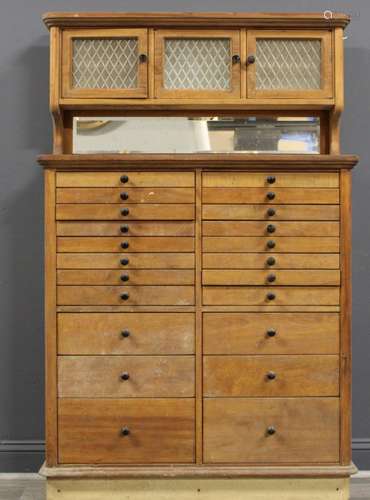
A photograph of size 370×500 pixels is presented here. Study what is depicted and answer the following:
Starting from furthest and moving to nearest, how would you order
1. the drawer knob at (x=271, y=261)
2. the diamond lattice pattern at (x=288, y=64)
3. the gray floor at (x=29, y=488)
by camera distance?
the gray floor at (x=29, y=488) → the diamond lattice pattern at (x=288, y=64) → the drawer knob at (x=271, y=261)

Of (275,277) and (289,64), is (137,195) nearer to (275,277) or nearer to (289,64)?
(275,277)

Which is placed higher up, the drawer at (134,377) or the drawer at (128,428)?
the drawer at (134,377)

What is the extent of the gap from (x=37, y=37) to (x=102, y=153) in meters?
0.99

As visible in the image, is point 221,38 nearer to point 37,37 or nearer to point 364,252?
point 37,37

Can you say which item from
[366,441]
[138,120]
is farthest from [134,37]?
[366,441]

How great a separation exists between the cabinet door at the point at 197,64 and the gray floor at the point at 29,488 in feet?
6.86

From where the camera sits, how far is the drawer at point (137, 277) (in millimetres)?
3113

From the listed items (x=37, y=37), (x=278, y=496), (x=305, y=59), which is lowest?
(x=278, y=496)

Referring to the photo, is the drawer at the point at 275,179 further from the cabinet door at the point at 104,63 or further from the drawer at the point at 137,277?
the cabinet door at the point at 104,63

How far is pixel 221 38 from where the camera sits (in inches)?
125

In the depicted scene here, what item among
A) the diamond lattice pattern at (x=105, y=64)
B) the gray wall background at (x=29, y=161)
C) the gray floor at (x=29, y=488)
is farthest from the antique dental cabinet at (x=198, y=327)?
the gray wall background at (x=29, y=161)

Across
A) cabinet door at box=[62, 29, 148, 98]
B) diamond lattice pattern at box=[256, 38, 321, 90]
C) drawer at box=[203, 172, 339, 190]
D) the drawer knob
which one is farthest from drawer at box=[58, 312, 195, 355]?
diamond lattice pattern at box=[256, 38, 321, 90]

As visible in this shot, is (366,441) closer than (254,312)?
No

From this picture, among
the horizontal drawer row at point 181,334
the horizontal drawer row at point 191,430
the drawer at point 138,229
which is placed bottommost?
the horizontal drawer row at point 191,430
